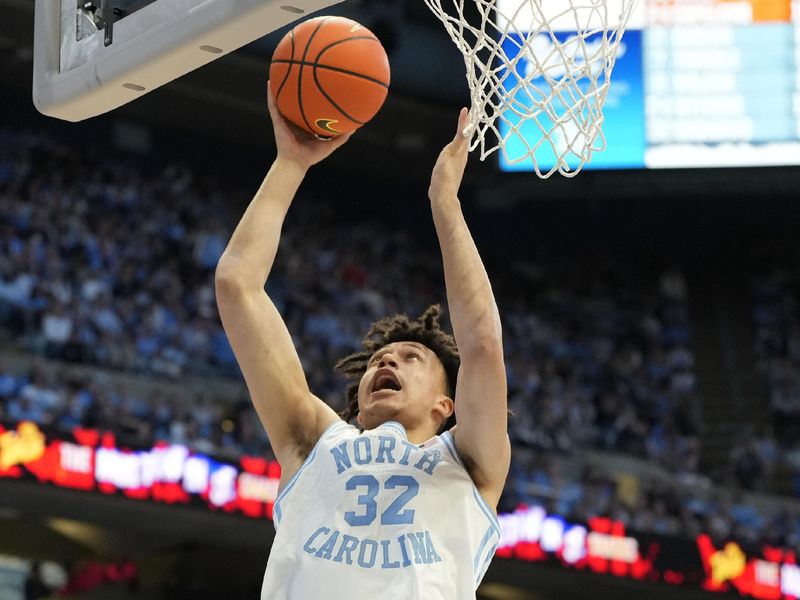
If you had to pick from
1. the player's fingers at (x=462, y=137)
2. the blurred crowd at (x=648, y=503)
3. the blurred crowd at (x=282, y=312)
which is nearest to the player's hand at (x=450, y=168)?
the player's fingers at (x=462, y=137)

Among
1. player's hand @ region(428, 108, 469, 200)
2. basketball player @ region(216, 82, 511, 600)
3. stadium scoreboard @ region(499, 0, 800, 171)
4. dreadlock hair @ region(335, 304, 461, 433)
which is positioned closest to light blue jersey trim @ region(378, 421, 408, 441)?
basketball player @ region(216, 82, 511, 600)

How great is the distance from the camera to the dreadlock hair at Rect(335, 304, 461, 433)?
127 inches

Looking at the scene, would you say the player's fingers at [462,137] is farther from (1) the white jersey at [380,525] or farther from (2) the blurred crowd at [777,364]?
(2) the blurred crowd at [777,364]

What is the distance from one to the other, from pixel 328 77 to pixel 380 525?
1.09 metres

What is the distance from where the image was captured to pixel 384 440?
2867mm

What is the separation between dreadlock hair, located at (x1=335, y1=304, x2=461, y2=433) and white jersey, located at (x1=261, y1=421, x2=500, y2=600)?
341 mm

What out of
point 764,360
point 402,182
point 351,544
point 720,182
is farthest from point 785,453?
point 351,544

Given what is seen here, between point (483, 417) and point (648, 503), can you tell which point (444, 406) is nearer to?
point (483, 417)

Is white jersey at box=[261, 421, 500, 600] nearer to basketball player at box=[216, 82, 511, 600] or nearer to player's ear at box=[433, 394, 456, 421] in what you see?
basketball player at box=[216, 82, 511, 600]

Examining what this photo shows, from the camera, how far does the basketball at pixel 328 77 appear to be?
10.2ft

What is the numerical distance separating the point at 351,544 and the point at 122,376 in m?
7.47

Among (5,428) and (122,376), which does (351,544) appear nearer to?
(5,428)

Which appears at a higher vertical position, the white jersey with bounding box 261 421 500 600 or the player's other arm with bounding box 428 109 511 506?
the player's other arm with bounding box 428 109 511 506

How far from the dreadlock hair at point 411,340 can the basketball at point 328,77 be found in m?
0.52
